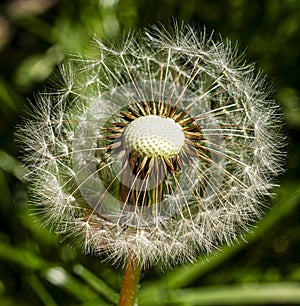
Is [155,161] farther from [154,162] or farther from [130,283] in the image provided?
[130,283]

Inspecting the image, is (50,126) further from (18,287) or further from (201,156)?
(18,287)

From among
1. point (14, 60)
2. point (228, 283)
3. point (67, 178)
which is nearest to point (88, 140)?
point (67, 178)

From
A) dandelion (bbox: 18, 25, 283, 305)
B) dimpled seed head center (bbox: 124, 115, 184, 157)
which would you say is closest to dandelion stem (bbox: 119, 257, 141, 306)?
dandelion (bbox: 18, 25, 283, 305)

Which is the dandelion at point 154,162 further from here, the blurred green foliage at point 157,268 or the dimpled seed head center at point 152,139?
the blurred green foliage at point 157,268

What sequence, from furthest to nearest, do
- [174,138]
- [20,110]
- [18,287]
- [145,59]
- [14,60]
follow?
1. [14,60]
2. [20,110]
3. [18,287]
4. [145,59]
5. [174,138]

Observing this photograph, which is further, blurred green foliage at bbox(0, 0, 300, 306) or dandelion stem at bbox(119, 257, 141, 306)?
blurred green foliage at bbox(0, 0, 300, 306)

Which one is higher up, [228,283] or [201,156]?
[228,283]

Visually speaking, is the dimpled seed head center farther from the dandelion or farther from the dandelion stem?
the dandelion stem
